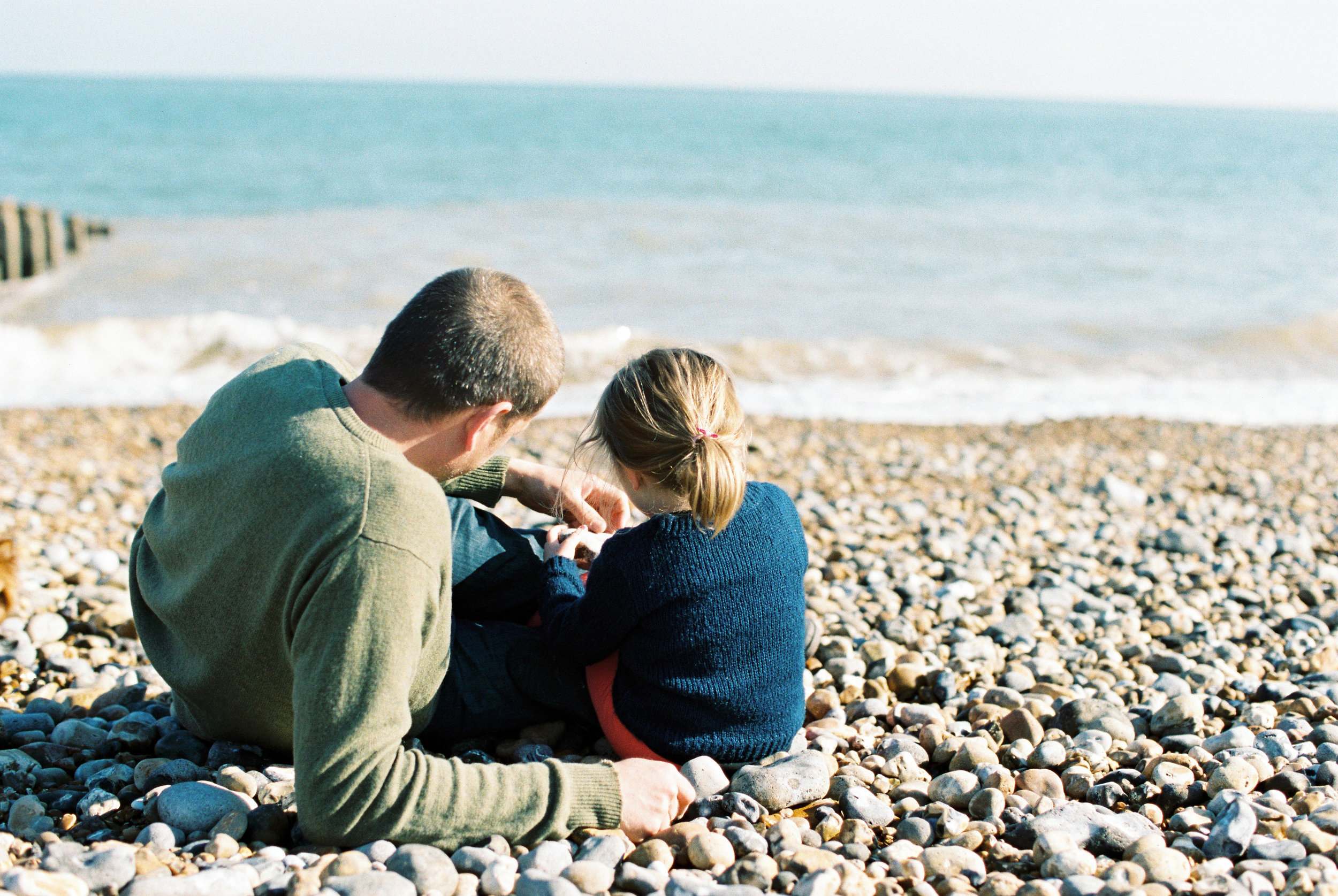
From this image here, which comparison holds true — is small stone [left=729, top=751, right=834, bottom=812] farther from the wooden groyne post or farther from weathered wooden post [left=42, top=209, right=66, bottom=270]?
weathered wooden post [left=42, top=209, right=66, bottom=270]

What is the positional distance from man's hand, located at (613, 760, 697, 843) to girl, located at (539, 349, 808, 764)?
187 mm

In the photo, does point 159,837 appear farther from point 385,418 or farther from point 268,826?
point 385,418

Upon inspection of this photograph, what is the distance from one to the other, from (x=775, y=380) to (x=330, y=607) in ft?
28.2

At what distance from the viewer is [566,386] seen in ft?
32.0

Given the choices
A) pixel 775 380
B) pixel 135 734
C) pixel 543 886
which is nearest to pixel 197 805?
pixel 135 734

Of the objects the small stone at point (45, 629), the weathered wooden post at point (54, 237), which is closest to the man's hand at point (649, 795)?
the small stone at point (45, 629)

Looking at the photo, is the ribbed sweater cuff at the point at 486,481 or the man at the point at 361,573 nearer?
the man at the point at 361,573

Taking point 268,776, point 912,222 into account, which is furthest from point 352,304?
point 912,222

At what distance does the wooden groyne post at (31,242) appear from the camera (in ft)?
49.2

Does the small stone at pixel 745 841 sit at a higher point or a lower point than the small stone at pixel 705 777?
lower

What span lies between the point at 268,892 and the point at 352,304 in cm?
1151

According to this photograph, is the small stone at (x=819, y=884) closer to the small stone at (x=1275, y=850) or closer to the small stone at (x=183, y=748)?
the small stone at (x=1275, y=850)

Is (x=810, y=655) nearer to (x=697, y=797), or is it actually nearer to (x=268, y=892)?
(x=697, y=797)

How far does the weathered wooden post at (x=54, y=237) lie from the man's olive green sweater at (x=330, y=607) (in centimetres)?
1604
